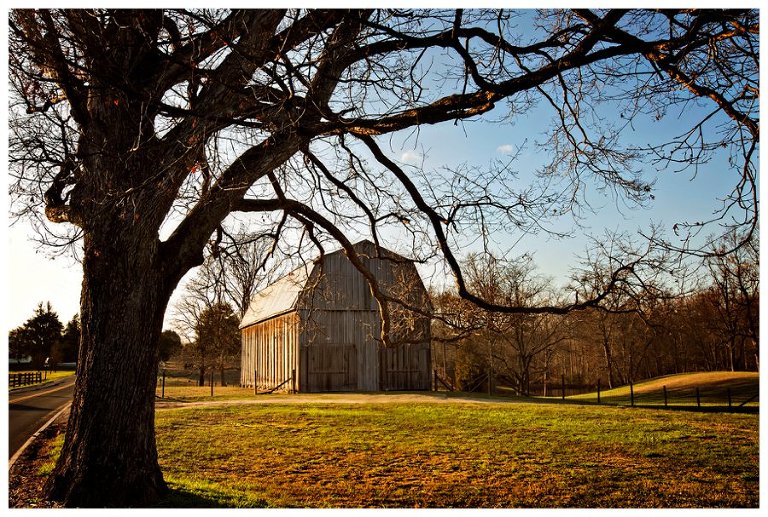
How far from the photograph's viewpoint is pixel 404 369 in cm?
2614

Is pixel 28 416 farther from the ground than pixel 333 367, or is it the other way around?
pixel 333 367

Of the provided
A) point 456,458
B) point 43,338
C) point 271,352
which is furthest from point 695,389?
point 43,338

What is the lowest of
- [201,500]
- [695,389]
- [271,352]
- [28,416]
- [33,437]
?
[695,389]

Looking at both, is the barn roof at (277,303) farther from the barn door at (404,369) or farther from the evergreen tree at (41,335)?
the evergreen tree at (41,335)

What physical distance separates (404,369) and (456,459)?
16.6 m

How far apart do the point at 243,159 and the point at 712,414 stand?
16.6 meters

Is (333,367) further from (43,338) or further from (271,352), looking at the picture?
(43,338)

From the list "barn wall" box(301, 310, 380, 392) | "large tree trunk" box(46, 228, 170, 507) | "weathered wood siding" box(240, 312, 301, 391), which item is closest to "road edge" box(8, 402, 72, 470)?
"large tree trunk" box(46, 228, 170, 507)

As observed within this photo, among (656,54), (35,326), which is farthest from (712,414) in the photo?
(35,326)

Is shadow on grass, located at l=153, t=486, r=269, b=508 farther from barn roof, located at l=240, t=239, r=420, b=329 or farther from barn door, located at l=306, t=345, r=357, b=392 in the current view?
barn door, located at l=306, t=345, r=357, b=392

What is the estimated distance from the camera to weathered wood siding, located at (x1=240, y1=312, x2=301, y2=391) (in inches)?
1018

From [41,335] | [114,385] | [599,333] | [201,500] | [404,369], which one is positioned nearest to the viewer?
[114,385]

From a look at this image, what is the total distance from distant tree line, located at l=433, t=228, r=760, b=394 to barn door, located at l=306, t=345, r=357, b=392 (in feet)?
12.8

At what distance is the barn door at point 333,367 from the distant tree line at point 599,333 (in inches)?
154
